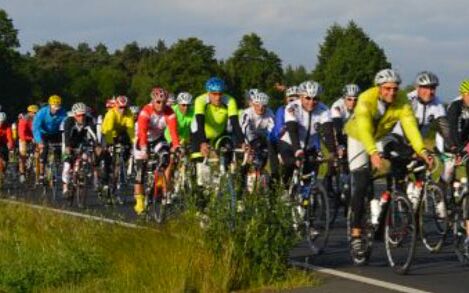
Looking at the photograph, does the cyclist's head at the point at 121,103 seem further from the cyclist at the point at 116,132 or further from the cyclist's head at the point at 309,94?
the cyclist's head at the point at 309,94

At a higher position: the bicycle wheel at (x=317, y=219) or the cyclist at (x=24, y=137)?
the cyclist at (x=24, y=137)

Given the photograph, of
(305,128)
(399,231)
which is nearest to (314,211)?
(305,128)

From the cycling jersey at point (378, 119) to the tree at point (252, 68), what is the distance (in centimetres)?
7741

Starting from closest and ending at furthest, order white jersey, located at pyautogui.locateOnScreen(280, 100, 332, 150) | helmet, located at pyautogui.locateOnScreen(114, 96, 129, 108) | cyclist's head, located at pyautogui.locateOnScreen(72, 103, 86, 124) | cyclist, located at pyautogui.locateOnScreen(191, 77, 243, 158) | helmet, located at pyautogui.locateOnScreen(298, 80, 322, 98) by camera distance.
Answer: helmet, located at pyautogui.locateOnScreen(298, 80, 322, 98), white jersey, located at pyautogui.locateOnScreen(280, 100, 332, 150), cyclist, located at pyautogui.locateOnScreen(191, 77, 243, 158), helmet, located at pyautogui.locateOnScreen(114, 96, 129, 108), cyclist's head, located at pyautogui.locateOnScreen(72, 103, 86, 124)

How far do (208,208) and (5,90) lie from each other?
83808mm

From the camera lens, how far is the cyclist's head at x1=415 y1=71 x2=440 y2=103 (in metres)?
12.7

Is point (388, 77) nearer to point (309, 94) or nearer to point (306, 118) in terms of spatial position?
point (309, 94)

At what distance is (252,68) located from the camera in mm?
91562


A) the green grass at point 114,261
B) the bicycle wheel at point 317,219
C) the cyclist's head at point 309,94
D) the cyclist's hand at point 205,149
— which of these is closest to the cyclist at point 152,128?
the green grass at point 114,261

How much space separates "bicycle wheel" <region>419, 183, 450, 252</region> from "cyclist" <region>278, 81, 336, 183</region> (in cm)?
135

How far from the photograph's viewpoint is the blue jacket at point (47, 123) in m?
21.1

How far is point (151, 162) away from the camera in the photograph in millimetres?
16172

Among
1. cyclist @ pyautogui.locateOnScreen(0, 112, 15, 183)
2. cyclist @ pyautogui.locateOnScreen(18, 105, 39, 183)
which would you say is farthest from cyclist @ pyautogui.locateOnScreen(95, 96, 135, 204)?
cyclist @ pyautogui.locateOnScreen(18, 105, 39, 183)

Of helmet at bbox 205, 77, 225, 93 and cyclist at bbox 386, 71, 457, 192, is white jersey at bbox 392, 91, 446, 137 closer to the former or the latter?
cyclist at bbox 386, 71, 457, 192
